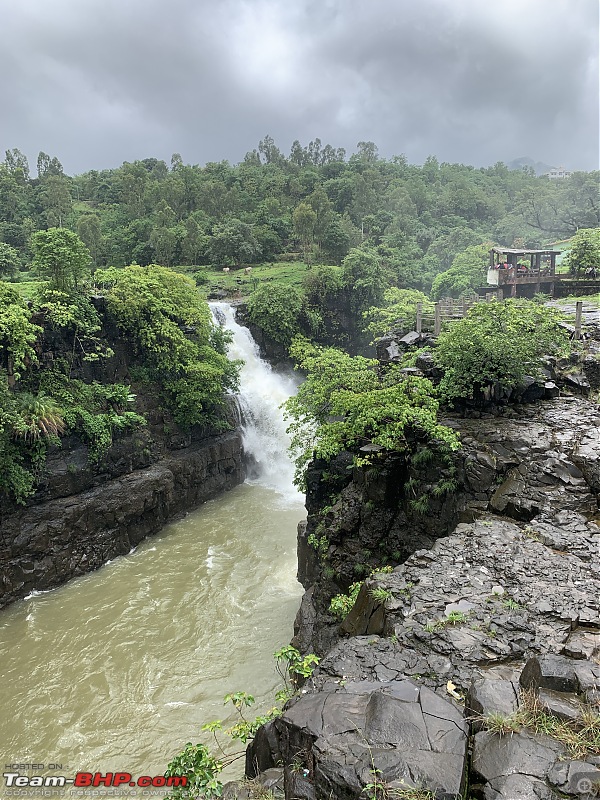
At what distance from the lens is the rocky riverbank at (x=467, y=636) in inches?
153

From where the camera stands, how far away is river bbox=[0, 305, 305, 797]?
10133 millimetres

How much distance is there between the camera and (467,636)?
5852 mm

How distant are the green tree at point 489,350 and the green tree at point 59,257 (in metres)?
14.2

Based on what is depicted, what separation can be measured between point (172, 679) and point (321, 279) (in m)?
27.0

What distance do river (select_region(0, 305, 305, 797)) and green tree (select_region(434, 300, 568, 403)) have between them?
8.05 m

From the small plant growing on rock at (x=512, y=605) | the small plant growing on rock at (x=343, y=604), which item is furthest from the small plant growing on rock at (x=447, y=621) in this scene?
the small plant growing on rock at (x=343, y=604)

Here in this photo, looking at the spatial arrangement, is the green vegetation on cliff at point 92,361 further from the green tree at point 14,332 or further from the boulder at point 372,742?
the boulder at point 372,742

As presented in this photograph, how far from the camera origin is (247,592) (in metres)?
14.9

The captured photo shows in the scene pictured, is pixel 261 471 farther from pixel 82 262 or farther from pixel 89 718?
pixel 89 718

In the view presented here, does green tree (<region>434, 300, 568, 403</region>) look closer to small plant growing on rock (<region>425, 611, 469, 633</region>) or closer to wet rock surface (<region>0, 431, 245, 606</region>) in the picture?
small plant growing on rock (<region>425, 611, 469, 633</region>)

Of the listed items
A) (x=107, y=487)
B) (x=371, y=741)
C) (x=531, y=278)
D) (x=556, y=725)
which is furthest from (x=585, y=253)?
(x=371, y=741)

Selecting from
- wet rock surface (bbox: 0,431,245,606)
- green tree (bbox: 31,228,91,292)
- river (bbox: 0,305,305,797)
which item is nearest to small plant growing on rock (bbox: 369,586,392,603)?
river (bbox: 0,305,305,797)

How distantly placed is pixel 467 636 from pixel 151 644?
993cm

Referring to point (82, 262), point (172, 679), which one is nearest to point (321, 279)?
point (82, 262)
